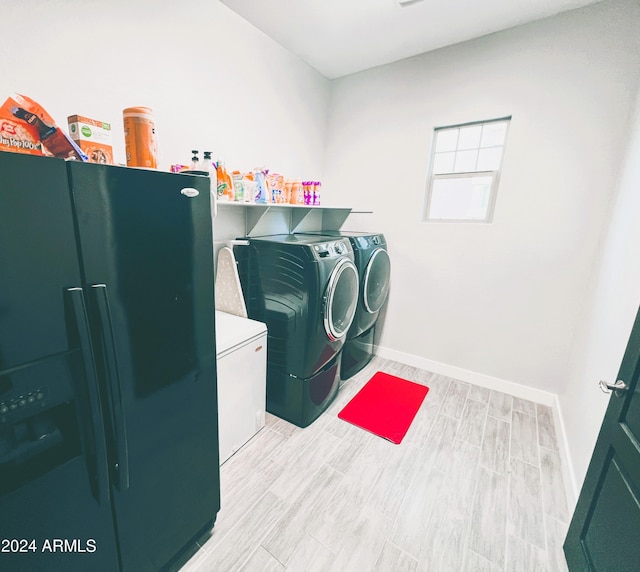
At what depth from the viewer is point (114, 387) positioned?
0.83 metres

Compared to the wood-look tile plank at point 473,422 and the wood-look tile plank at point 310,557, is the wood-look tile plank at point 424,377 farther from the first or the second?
the wood-look tile plank at point 310,557

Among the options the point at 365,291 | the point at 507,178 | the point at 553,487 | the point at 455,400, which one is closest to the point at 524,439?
the point at 553,487

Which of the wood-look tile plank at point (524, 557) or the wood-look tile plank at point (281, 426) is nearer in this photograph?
the wood-look tile plank at point (524, 557)

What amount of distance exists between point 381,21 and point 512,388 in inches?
120

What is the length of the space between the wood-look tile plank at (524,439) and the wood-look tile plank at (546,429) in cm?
4

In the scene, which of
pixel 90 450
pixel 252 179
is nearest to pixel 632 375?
pixel 90 450

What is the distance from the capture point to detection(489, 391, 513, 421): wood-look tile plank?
2.21 metres

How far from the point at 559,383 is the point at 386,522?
6.11 feet

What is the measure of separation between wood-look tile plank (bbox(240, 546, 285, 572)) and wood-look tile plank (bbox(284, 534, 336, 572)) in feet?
0.16

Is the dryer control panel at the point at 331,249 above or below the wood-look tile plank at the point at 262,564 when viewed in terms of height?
above

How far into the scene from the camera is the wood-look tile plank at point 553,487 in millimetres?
1473

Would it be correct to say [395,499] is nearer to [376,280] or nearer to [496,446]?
[496,446]

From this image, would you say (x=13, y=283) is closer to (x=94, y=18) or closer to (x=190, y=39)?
(x=94, y=18)

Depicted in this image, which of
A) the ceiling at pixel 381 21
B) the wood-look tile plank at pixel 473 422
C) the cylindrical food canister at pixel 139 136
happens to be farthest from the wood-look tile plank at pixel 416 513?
the ceiling at pixel 381 21
